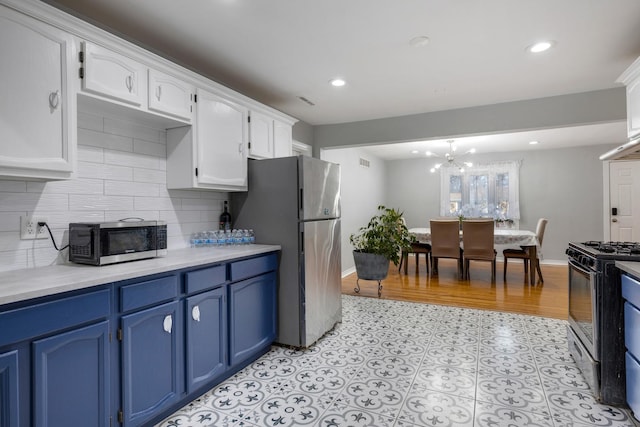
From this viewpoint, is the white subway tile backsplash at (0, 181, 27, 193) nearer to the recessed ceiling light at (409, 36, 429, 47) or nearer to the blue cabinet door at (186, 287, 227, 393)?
the blue cabinet door at (186, 287, 227, 393)

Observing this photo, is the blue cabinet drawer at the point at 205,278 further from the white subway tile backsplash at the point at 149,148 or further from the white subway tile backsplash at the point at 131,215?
the white subway tile backsplash at the point at 149,148

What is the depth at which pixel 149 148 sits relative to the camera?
8.05 feet

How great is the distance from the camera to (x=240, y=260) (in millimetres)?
2396

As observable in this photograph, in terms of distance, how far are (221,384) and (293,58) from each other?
2.43 metres

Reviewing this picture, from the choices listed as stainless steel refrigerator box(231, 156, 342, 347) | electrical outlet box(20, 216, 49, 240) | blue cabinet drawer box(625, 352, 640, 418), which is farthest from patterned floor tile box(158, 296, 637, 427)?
electrical outlet box(20, 216, 49, 240)

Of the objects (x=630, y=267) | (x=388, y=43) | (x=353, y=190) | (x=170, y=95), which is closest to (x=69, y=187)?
(x=170, y=95)

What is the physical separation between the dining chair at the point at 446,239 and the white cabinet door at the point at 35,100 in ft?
15.7

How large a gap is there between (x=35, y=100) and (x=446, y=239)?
16.8 feet

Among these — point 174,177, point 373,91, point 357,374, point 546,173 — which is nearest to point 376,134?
point 373,91

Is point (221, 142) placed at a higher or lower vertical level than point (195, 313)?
higher

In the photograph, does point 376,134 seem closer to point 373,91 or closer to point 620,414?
point 373,91

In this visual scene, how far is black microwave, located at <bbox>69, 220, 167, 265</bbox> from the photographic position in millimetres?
1794

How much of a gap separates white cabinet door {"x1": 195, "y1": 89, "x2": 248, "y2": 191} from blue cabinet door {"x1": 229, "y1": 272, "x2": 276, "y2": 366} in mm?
819

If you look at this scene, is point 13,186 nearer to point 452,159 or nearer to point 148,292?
point 148,292
